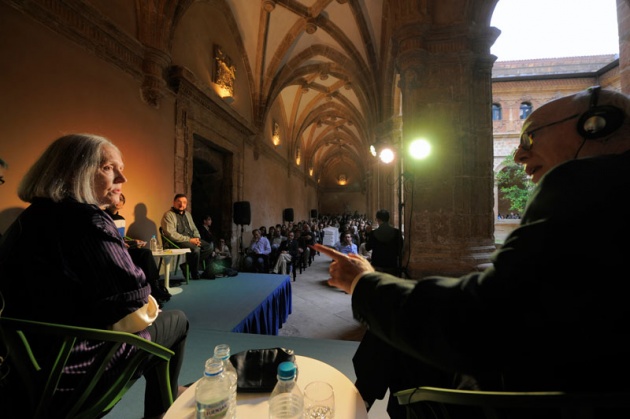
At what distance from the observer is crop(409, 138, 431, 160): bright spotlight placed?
11.0 feet

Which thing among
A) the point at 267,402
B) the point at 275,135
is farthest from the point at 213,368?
the point at 275,135

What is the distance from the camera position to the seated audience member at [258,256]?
693cm

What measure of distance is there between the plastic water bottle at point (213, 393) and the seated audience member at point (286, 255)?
6.19 meters

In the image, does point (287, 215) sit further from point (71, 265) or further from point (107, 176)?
point (71, 265)

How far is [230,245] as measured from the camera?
8156mm

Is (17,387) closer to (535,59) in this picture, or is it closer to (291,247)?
(291,247)

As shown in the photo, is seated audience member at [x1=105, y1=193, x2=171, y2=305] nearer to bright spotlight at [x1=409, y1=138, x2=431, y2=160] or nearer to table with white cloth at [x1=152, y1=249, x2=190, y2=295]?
table with white cloth at [x1=152, y1=249, x2=190, y2=295]

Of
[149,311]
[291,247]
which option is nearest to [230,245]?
[291,247]

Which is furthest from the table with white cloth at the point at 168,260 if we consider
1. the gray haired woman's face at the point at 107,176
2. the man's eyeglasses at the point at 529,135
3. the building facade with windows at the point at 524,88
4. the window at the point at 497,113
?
the window at the point at 497,113

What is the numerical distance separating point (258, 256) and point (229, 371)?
6.03 meters

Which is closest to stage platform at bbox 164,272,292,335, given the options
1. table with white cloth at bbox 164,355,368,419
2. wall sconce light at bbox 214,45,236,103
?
table with white cloth at bbox 164,355,368,419

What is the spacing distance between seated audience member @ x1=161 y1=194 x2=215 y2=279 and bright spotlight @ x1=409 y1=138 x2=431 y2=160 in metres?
3.70

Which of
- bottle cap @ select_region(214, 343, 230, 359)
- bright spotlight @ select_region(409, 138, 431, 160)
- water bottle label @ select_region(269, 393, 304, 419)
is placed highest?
bright spotlight @ select_region(409, 138, 431, 160)

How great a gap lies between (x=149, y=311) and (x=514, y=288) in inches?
55.7
